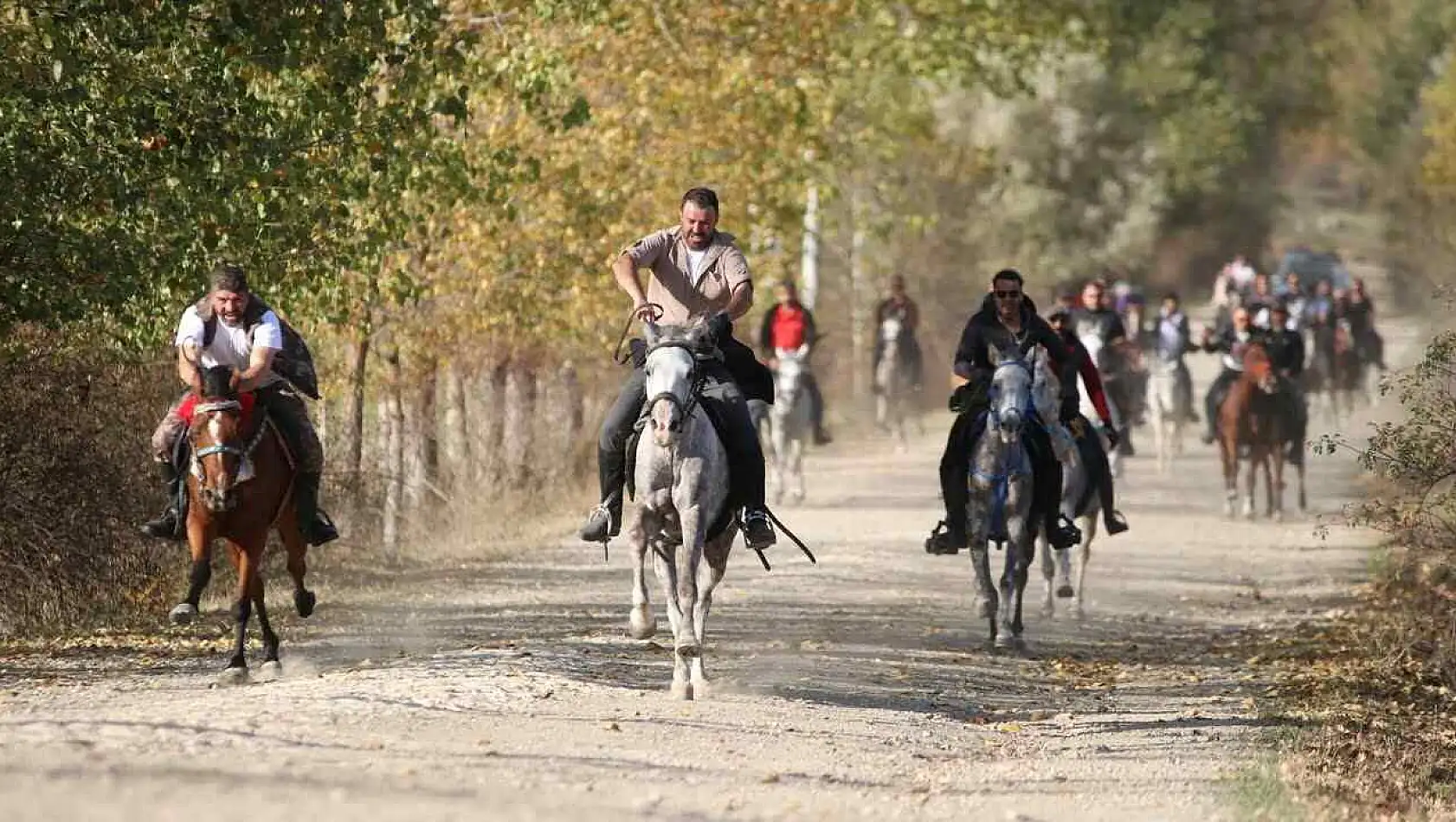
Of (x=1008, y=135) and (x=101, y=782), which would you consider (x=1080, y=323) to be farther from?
(x=1008, y=135)

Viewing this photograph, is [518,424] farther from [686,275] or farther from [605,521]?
[686,275]

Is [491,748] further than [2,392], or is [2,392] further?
[2,392]

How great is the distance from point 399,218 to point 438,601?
294cm

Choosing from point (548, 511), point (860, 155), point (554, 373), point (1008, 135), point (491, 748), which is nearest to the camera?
point (491, 748)

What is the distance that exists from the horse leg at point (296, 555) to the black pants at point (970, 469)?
4.29 meters

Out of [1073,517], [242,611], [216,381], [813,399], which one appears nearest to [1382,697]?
[1073,517]

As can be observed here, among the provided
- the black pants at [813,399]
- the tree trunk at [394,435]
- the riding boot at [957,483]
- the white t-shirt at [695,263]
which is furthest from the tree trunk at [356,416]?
the white t-shirt at [695,263]

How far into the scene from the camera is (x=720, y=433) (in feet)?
49.0

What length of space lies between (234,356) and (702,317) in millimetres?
2727

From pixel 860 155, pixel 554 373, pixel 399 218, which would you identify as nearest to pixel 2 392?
pixel 399 218

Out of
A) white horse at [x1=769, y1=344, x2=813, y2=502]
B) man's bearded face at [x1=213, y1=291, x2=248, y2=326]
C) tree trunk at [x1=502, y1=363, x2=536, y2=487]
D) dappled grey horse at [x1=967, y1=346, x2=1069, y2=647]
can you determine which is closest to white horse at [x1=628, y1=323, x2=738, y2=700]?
man's bearded face at [x1=213, y1=291, x2=248, y2=326]

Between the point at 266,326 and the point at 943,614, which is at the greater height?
the point at 266,326

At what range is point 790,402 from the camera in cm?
2984

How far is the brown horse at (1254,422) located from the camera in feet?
98.9
